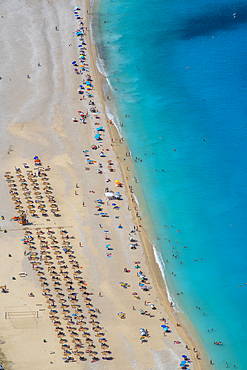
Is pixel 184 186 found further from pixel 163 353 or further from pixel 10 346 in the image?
pixel 10 346

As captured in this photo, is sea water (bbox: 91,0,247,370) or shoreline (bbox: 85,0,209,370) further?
sea water (bbox: 91,0,247,370)

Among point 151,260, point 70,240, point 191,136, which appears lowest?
point 151,260

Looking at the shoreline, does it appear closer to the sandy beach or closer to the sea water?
the sandy beach

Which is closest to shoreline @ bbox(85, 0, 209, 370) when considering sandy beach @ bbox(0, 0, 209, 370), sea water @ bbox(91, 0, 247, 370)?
sandy beach @ bbox(0, 0, 209, 370)

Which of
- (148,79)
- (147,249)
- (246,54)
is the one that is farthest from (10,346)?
(246,54)

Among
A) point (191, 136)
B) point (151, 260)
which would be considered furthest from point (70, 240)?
point (191, 136)

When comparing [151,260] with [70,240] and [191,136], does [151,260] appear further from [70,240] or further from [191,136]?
[191,136]
